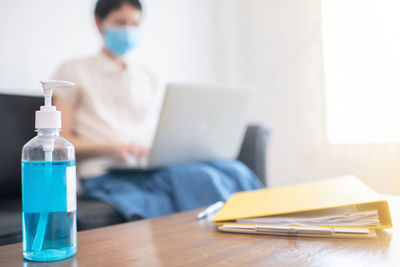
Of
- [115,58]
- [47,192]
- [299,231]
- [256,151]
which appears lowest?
[256,151]

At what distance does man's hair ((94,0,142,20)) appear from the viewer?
1.60m

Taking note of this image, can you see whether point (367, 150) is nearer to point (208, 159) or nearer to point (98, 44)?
point (208, 159)

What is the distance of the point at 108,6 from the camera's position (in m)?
1.61

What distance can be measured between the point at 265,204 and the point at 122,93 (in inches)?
42.6

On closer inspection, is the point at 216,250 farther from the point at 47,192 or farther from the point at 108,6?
the point at 108,6

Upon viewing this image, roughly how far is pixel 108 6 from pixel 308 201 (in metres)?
1.29

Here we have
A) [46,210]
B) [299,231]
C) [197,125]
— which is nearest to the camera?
[46,210]

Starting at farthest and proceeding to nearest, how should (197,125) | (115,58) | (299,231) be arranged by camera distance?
(115,58), (197,125), (299,231)

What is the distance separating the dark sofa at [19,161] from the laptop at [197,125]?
0.74 ft

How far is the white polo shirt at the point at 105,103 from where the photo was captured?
1.50 meters

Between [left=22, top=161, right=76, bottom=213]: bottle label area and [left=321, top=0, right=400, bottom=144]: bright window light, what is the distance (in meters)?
2.17

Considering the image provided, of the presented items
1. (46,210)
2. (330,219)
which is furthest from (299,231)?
(46,210)

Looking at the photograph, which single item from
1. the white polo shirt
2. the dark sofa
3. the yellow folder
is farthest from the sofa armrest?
the yellow folder

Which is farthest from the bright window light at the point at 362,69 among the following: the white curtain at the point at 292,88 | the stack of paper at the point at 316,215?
the stack of paper at the point at 316,215
